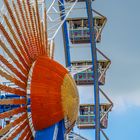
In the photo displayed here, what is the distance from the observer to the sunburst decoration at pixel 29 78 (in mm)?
12812

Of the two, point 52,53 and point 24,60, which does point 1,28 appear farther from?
point 52,53

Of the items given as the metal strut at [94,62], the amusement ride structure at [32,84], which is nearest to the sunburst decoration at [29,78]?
the amusement ride structure at [32,84]

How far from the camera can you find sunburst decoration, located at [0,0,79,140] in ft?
42.0

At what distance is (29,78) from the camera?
1337 cm

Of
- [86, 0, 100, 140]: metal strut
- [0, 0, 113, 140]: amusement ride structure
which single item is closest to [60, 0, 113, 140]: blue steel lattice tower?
[86, 0, 100, 140]: metal strut

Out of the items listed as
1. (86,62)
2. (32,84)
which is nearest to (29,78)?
(32,84)

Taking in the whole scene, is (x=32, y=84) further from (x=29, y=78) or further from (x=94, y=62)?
(x=94, y=62)

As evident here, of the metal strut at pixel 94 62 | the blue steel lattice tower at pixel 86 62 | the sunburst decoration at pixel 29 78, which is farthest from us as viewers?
the blue steel lattice tower at pixel 86 62

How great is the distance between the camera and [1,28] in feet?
41.0

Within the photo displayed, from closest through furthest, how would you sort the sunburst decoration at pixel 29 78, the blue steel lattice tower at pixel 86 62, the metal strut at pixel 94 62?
the sunburst decoration at pixel 29 78
the metal strut at pixel 94 62
the blue steel lattice tower at pixel 86 62

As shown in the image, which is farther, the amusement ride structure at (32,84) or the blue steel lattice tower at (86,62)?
the blue steel lattice tower at (86,62)

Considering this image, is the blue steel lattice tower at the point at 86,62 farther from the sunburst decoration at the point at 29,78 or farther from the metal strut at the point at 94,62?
the sunburst decoration at the point at 29,78

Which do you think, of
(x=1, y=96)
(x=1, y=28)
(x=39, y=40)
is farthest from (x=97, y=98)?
(x=1, y=28)

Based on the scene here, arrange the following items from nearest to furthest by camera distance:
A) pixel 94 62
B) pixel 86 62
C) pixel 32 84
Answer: pixel 32 84
pixel 94 62
pixel 86 62
